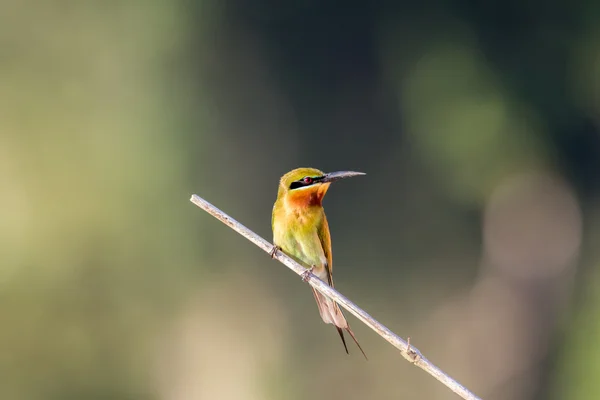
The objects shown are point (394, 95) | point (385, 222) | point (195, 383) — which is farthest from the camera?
point (394, 95)

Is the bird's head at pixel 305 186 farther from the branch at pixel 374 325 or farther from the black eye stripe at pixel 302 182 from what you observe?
the branch at pixel 374 325

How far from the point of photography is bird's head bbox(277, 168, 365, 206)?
8.71 feet

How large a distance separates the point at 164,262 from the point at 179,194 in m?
0.80

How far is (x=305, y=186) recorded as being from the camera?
2705 millimetres

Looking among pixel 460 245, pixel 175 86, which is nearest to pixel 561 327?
pixel 460 245

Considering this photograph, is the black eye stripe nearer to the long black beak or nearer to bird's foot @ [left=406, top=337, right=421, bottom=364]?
the long black beak

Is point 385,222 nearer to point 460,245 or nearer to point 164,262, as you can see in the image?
point 460,245

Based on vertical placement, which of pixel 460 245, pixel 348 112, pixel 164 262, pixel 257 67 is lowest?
pixel 460 245

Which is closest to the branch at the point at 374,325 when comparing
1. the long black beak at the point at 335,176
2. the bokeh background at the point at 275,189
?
the long black beak at the point at 335,176

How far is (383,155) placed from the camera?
10.0m

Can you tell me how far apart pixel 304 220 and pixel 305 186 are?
0.57ft

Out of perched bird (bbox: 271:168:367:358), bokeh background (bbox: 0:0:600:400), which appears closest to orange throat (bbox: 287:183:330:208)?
perched bird (bbox: 271:168:367:358)

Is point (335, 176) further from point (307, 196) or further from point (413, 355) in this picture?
point (413, 355)

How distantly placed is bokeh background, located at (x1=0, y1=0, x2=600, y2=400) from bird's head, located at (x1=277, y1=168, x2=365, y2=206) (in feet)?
17.9
